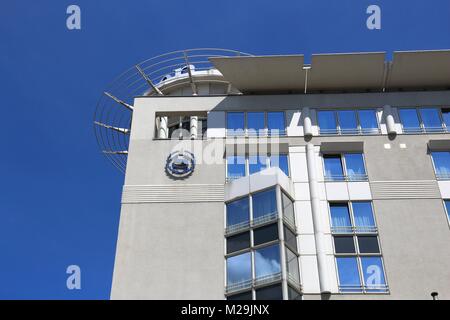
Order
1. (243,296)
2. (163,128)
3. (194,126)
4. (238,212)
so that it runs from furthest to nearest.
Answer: (194,126) < (163,128) < (238,212) < (243,296)

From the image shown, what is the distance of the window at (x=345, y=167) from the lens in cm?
3341

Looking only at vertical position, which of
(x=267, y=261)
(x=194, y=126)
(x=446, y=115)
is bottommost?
(x=267, y=261)

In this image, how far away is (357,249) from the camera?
1187 inches

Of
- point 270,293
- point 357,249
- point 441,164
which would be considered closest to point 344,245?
point 357,249

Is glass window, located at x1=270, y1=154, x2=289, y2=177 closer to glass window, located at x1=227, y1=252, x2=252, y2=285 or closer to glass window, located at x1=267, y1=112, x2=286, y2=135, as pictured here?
glass window, located at x1=267, y1=112, x2=286, y2=135

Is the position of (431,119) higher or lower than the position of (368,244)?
higher

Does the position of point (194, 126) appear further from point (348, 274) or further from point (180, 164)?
point (348, 274)

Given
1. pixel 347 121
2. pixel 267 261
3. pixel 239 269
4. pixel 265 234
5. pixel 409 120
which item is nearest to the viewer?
pixel 267 261

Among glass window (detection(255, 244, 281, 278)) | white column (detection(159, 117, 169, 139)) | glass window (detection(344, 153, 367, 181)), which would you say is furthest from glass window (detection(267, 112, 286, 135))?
glass window (detection(255, 244, 281, 278))

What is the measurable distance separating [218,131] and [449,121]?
50.7 ft

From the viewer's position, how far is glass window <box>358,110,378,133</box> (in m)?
35.6

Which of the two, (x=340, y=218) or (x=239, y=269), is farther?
(x=340, y=218)

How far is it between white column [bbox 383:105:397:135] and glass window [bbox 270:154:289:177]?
23.0 feet

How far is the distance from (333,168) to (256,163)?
4895mm
